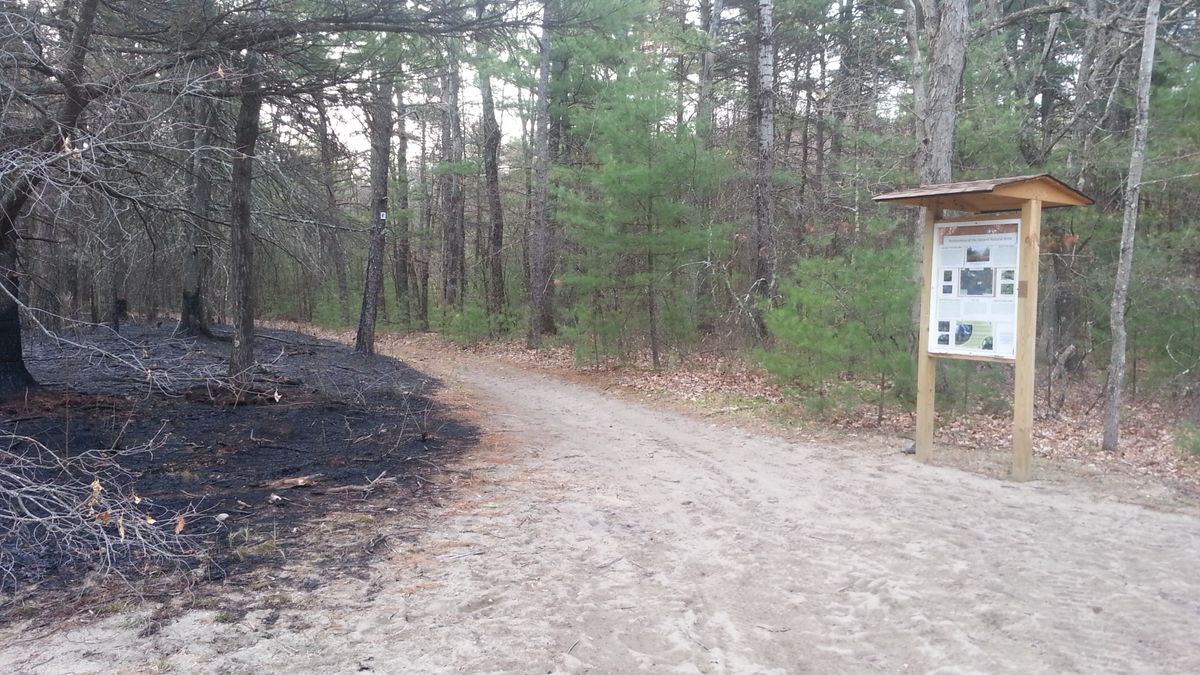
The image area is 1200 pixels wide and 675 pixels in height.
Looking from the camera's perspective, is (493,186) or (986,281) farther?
(493,186)

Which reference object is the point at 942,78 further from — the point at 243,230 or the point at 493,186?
the point at 493,186

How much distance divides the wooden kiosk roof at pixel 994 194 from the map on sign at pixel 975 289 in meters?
0.29

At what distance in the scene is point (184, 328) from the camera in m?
17.1

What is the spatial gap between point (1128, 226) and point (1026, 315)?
2.63m

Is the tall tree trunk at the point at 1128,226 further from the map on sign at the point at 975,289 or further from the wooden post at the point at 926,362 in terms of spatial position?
the wooden post at the point at 926,362

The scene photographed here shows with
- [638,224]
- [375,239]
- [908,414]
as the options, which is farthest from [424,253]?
[908,414]

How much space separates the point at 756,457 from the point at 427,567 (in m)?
4.44

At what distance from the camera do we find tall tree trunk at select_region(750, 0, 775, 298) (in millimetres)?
16562

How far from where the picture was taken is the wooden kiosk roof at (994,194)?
680cm

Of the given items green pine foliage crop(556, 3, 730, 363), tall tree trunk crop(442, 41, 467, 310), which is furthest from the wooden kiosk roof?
tall tree trunk crop(442, 41, 467, 310)

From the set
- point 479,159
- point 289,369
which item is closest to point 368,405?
point 289,369

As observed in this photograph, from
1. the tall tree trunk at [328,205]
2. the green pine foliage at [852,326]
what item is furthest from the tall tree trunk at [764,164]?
the tall tree trunk at [328,205]

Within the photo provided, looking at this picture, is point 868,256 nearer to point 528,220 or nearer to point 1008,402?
point 1008,402

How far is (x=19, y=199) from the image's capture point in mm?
7609
